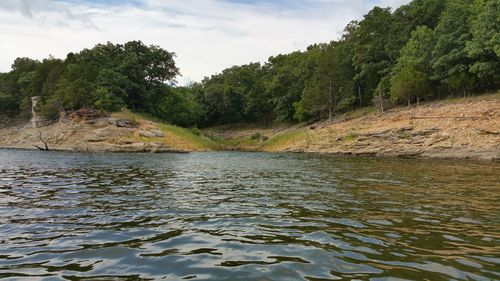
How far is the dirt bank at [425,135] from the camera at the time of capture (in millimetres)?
37000

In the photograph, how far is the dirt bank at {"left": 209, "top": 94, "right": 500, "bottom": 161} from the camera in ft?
121

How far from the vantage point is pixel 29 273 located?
261 inches

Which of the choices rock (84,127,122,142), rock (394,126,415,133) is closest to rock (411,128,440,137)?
rock (394,126,415,133)

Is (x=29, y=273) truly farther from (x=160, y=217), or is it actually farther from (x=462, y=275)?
(x=462, y=275)

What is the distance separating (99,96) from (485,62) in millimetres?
61212

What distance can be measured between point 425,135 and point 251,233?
1478 inches

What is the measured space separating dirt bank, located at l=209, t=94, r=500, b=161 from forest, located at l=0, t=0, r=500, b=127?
10.7 m

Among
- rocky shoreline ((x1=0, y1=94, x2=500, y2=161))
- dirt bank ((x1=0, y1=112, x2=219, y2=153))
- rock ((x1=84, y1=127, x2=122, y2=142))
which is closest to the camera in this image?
rocky shoreline ((x1=0, y1=94, x2=500, y2=161))

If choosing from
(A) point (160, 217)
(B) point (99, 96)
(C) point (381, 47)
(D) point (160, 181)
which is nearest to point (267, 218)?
(A) point (160, 217)

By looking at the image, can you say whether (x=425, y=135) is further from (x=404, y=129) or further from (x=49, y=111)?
(x=49, y=111)

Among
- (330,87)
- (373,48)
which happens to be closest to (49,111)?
(330,87)

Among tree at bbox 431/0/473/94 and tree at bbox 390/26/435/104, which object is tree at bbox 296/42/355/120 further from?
tree at bbox 431/0/473/94

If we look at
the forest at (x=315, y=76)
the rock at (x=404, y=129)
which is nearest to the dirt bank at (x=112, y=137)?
the forest at (x=315, y=76)

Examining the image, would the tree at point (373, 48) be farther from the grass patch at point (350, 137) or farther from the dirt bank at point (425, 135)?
the grass patch at point (350, 137)
